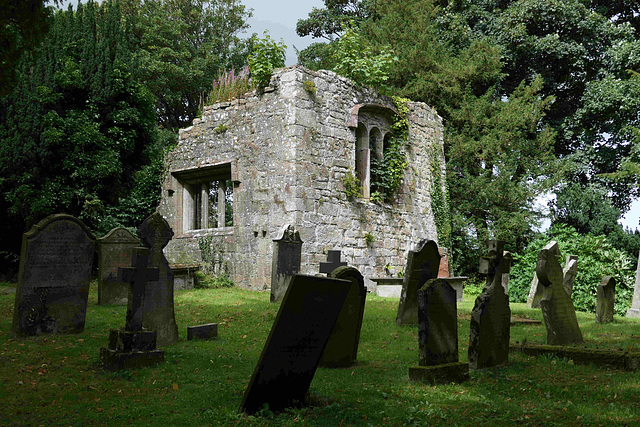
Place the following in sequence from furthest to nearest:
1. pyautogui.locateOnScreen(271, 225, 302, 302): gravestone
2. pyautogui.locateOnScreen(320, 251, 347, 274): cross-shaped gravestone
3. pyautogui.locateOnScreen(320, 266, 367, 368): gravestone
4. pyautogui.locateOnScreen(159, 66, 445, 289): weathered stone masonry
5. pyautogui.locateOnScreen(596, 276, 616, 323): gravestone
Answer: pyautogui.locateOnScreen(159, 66, 445, 289): weathered stone masonry < pyautogui.locateOnScreen(320, 251, 347, 274): cross-shaped gravestone < pyautogui.locateOnScreen(271, 225, 302, 302): gravestone < pyautogui.locateOnScreen(596, 276, 616, 323): gravestone < pyautogui.locateOnScreen(320, 266, 367, 368): gravestone

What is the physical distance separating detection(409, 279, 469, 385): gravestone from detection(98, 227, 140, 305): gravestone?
7191 millimetres

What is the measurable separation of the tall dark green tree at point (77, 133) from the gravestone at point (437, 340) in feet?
42.9

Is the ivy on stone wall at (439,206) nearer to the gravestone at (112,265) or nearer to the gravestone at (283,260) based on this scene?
the gravestone at (283,260)

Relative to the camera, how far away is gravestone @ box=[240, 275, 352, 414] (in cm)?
418

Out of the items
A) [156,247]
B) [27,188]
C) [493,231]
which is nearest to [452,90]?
[493,231]

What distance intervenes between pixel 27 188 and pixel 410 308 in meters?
12.1

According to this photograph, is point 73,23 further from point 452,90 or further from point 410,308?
point 410,308

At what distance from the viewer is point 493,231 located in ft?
62.3

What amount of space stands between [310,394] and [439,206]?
13614mm

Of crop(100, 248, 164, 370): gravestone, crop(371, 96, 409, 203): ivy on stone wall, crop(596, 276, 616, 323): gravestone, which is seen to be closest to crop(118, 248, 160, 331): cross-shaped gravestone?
crop(100, 248, 164, 370): gravestone

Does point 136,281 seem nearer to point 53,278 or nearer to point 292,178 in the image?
point 53,278

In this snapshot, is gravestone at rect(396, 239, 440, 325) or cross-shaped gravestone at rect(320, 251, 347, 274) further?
cross-shaped gravestone at rect(320, 251, 347, 274)

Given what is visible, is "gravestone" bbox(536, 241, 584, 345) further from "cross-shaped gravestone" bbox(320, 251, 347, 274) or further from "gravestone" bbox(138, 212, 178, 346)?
"cross-shaped gravestone" bbox(320, 251, 347, 274)

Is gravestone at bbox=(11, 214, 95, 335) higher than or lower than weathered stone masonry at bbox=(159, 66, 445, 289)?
lower
